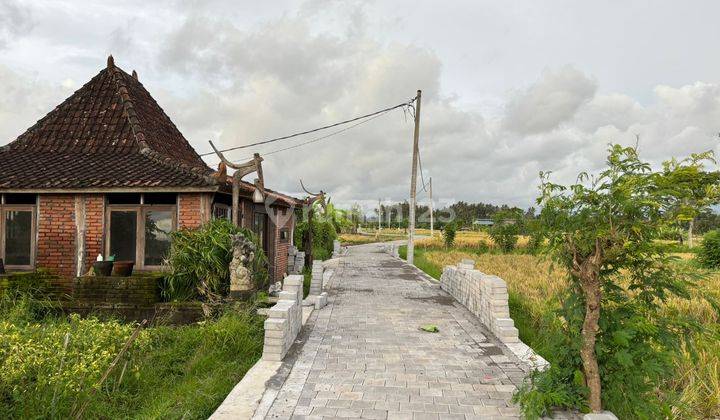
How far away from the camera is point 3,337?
602 centimetres

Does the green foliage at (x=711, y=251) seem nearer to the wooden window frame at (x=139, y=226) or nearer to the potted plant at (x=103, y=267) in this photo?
the wooden window frame at (x=139, y=226)

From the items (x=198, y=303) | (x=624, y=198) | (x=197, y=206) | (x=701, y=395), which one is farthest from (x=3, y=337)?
(x=701, y=395)

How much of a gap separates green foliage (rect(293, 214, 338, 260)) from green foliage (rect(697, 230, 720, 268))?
17447 mm

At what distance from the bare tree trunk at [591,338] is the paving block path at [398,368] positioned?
0.80m

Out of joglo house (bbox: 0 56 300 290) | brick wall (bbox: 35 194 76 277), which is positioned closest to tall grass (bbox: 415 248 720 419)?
joglo house (bbox: 0 56 300 290)

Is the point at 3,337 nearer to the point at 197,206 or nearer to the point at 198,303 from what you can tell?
the point at 198,303

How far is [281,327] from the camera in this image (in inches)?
254

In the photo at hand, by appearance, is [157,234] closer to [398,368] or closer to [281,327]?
[281,327]

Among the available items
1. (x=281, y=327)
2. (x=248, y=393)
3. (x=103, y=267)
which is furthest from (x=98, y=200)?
(x=248, y=393)

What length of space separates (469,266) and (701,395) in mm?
6472

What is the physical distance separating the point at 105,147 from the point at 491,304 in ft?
32.8

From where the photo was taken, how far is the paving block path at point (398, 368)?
481 cm

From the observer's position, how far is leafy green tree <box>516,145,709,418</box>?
4.05 m

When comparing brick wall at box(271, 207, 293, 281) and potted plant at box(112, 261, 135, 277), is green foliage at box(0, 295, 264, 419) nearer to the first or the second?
potted plant at box(112, 261, 135, 277)
